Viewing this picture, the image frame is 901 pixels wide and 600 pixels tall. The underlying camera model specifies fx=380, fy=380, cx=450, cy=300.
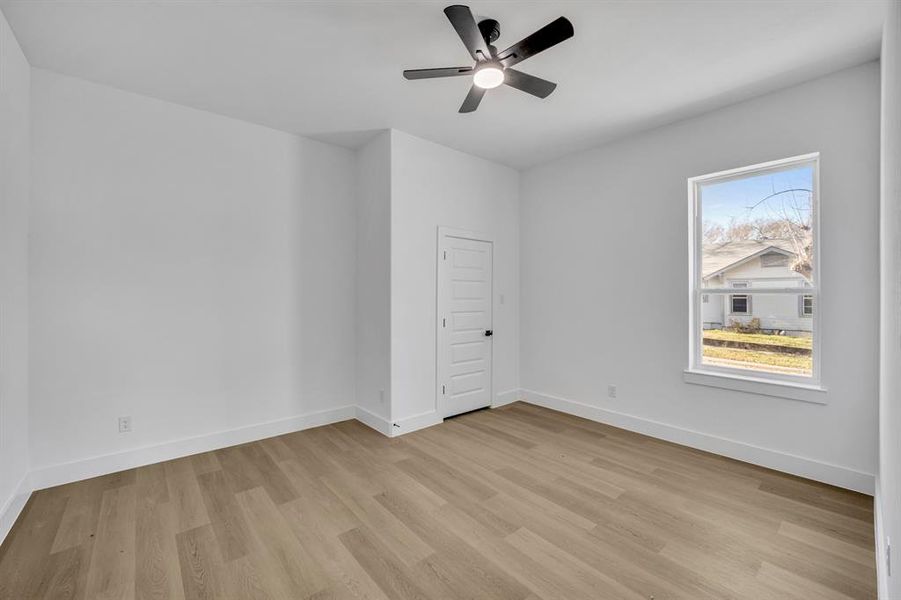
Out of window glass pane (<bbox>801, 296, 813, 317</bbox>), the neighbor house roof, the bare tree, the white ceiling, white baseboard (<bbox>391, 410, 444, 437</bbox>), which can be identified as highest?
the white ceiling

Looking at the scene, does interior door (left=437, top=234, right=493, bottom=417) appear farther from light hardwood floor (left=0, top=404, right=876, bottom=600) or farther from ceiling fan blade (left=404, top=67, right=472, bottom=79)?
ceiling fan blade (left=404, top=67, right=472, bottom=79)

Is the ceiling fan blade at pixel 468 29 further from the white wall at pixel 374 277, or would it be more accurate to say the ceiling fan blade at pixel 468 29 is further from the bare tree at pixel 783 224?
the bare tree at pixel 783 224

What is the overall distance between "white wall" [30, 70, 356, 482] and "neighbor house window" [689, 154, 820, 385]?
3.68 m

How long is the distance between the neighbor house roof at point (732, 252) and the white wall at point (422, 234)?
2.27 m

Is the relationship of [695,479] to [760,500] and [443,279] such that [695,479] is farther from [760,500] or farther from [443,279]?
[443,279]

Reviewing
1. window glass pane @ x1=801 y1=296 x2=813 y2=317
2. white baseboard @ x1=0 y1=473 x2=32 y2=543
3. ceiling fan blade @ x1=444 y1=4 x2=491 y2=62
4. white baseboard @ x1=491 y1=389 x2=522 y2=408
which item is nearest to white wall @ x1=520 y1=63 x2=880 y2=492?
window glass pane @ x1=801 y1=296 x2=813 y2=317

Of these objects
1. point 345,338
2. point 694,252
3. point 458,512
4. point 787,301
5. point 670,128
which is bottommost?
point 458,512

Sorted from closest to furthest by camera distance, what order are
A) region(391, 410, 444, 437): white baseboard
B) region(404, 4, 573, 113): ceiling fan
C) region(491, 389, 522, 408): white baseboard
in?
region(404, 4, 573, 113): ceiling fan
region(391, 410, 444, 437): white baseboard
region(491, 389, 522, 408): white baseboard

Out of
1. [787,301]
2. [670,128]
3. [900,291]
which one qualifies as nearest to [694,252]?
[787,301]

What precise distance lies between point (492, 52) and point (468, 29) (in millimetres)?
313

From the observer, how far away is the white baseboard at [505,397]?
487cm

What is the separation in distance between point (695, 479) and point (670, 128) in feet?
10.4

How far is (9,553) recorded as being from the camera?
2.11 m

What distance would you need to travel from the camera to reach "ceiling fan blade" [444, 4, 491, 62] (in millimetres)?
1861
